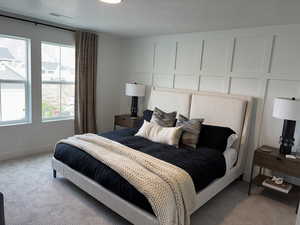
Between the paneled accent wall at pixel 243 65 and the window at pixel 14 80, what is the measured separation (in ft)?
8.13

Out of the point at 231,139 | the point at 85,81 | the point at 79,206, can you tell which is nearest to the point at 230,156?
the point at 231,139

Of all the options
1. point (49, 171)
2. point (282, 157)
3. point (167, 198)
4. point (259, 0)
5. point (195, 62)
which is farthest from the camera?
point (195, 62)

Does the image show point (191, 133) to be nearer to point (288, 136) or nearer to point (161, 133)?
point (161, 133)

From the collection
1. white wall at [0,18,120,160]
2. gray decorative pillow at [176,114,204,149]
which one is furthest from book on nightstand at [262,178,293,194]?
white wall at [0,18,120,160]

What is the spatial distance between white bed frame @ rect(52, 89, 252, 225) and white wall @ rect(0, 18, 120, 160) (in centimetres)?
122

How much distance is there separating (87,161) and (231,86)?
255 cm

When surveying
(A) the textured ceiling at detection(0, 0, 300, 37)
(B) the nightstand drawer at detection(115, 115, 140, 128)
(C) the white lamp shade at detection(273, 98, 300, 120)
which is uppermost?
(A) the textured ceiling at detection(0, 0, 300, 37)

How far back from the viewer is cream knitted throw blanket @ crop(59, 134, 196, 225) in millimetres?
1961

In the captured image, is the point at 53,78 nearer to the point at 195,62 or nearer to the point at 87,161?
the point at 87,161

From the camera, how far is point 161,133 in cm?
326

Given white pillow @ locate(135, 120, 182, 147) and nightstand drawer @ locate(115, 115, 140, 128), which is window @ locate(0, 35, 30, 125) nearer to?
nightstand drawer @ locate(115, 115, 140, 128)

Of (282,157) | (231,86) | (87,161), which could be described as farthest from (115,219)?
(231,86)

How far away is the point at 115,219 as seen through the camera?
238 cm

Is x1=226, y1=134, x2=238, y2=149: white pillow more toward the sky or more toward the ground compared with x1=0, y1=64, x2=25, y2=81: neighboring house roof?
more toward the ground
